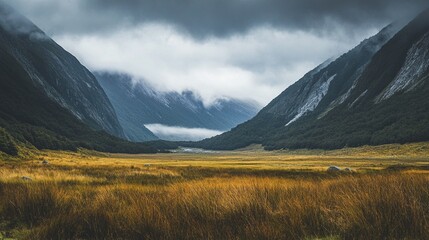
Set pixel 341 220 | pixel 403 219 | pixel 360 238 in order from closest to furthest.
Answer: pixel 360 238
pixel 403 219
pixel 341 220

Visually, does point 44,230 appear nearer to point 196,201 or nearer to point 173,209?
point 173,209

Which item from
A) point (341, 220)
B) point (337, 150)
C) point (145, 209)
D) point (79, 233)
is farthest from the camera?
point (337, 150)

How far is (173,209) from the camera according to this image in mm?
8797

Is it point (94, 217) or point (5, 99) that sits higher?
point (5, 99)

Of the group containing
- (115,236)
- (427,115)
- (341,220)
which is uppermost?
(427,115)

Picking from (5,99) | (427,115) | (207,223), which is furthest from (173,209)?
(5,99)

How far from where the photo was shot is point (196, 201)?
929 cm

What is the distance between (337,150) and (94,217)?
654 feet

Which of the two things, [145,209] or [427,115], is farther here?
[427,115]

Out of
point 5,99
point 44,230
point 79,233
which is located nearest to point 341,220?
point 79,233

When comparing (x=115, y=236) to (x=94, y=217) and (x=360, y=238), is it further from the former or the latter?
(x=360, y=238)

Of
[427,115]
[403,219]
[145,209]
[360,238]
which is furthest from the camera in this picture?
[427,115]

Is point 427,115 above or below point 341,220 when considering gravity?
above

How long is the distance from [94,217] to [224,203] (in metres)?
2.86
